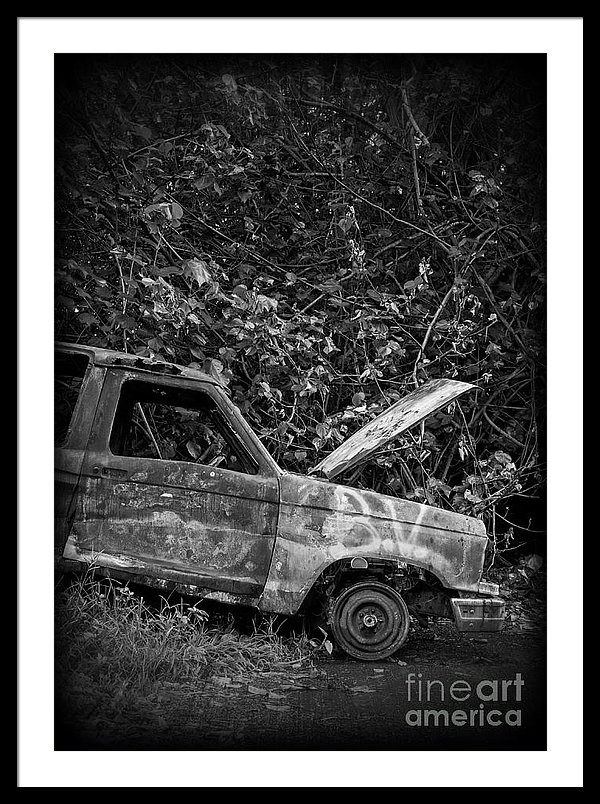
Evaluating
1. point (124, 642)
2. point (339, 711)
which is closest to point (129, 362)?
point (124, 642)

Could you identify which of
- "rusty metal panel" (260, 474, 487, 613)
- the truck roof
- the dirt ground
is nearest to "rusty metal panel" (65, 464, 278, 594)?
"rusty metal panel" (260, 474, 487, 613)

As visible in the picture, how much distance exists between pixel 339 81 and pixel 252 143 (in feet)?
2.23

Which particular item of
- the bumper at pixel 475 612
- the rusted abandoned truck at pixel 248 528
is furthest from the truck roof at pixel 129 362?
the bumper at pixel 475 612

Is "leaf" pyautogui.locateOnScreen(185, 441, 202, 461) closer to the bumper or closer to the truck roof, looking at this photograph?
the truck roof

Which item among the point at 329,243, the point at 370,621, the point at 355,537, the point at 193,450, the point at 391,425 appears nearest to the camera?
the point at 355,537

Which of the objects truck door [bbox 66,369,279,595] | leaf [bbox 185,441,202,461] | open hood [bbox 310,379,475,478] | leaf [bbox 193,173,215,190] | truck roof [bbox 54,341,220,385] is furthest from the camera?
leaf [bbox 185,441,202,461]

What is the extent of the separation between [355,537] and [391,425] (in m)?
0.72

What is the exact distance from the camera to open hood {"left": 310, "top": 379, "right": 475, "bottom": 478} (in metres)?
4.77

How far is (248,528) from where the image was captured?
4512 millimetres

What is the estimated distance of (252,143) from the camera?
5.43 metres

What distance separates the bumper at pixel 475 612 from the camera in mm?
4637

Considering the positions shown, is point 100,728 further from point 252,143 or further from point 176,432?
point 252,143

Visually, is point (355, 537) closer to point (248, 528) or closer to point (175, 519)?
point (248, 528)

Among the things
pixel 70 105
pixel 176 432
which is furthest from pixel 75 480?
pixel 70 105
